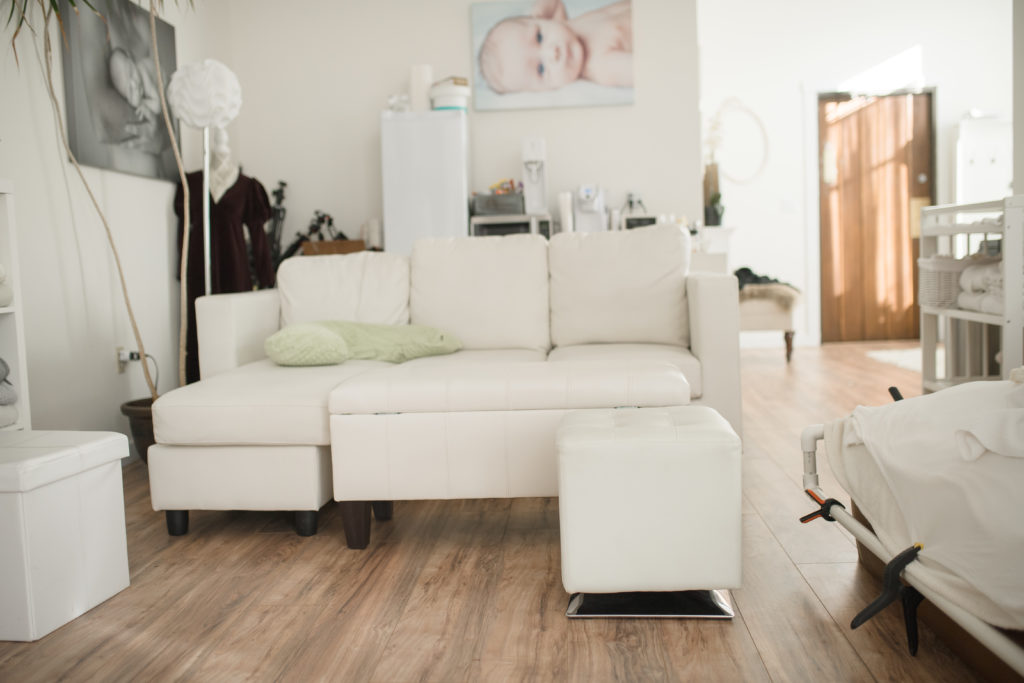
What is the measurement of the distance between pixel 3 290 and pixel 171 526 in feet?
2.63

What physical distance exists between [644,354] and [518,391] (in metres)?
0.77

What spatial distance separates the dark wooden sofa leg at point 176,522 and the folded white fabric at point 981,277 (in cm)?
283

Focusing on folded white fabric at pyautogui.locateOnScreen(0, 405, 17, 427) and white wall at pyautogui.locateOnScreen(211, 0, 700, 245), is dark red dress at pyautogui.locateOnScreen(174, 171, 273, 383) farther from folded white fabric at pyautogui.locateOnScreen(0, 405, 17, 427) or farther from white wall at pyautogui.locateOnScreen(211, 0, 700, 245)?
folded white fabric at pyautogui.locateOnScreen(0, 405, 17, 427)

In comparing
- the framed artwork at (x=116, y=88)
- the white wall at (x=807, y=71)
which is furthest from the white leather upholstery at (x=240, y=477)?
the white wall at (x=807, y=71)

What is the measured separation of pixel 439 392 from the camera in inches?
86.4

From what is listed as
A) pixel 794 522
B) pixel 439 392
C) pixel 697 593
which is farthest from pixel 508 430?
pixel 794 522

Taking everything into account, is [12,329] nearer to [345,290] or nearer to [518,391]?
[345,290]

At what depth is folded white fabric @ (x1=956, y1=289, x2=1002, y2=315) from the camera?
297 cm

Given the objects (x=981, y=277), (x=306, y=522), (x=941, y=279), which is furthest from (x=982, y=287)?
(x=306, y=522)

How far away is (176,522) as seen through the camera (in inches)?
95.5

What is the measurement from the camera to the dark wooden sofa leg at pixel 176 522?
242cm

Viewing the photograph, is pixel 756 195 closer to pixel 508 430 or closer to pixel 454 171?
pixel 454 171

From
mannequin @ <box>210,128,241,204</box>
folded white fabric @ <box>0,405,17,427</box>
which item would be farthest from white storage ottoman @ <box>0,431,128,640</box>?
mannequin @ <box>210,128,241,204</box>

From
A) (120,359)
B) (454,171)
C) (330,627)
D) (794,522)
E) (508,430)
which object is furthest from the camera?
(454,171)
